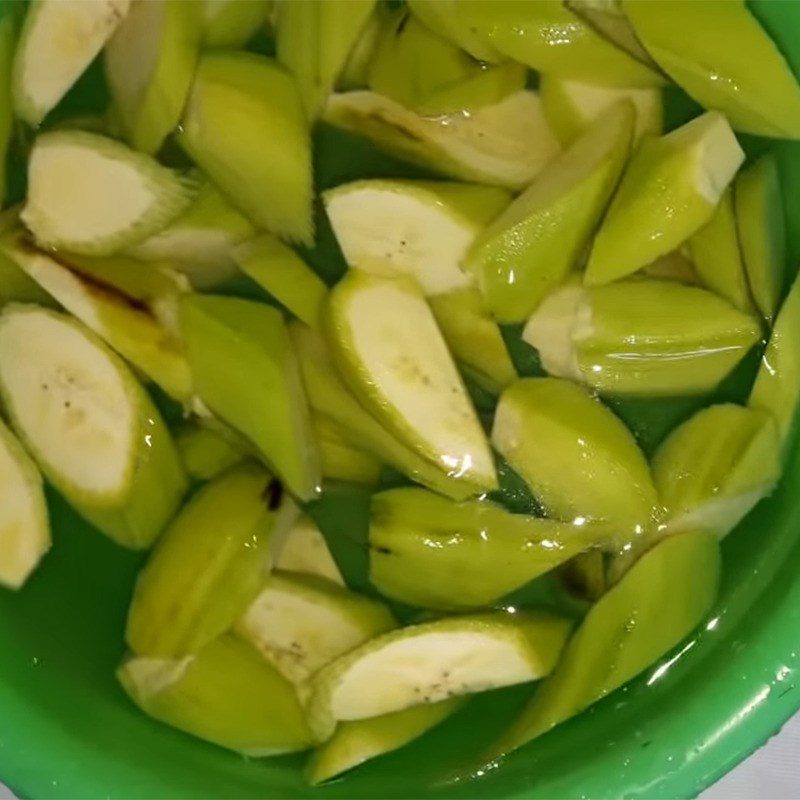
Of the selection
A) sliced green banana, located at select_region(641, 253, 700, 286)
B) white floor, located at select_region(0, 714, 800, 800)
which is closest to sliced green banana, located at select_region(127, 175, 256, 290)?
sliced green banana, located at select_region(641, 253, 700, 286)

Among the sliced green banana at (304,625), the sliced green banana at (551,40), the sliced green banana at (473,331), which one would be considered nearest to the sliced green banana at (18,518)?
the sliced green banana at (304,625)

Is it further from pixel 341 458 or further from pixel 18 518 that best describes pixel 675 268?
pixel 18 518

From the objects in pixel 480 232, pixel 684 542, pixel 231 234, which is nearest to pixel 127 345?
pixel 231 234

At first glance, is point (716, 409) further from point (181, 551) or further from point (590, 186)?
point (181, 551)

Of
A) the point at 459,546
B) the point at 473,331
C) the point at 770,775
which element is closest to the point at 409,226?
the point at 473,331

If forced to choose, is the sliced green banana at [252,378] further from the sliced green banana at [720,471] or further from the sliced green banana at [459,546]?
the sliced green banana at [720,471]

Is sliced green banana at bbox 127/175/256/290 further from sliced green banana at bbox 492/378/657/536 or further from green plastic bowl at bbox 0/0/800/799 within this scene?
sliced green banana at bbox 492/378/657/536
